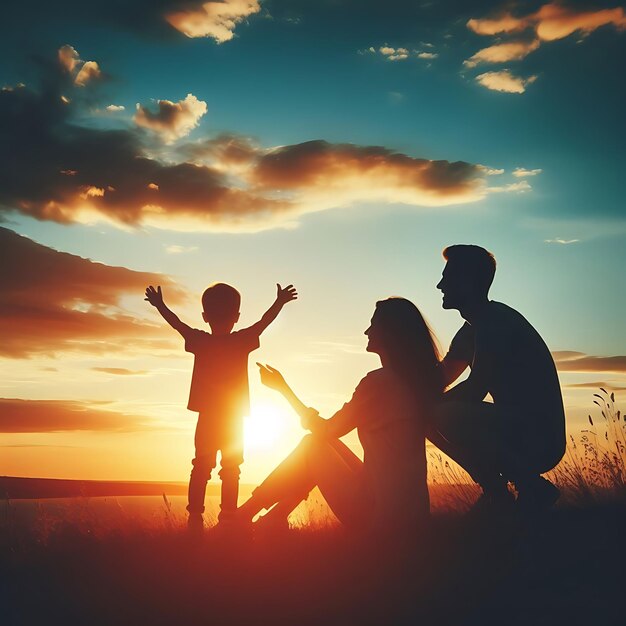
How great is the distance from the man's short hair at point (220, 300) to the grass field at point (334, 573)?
2.12 m

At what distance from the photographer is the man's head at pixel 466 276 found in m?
5.30

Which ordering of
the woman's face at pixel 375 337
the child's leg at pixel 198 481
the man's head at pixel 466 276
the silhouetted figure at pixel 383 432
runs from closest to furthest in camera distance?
the silhouetted figure at pixel 383 432, the woman's face at pixel 375 337, the man's head at pixel 466 276, the child's leg at pixel 198 481

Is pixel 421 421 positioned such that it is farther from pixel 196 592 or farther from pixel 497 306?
pixel 196 592

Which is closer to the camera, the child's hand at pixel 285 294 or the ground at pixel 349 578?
the ground at pixel 349 578

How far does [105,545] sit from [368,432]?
2.93 metres

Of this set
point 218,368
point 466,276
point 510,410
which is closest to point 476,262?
point 466,276

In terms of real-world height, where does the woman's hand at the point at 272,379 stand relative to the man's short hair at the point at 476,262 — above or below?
Answer: below

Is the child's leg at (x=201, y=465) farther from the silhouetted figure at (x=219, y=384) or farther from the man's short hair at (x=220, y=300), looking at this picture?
the man's short hair at (x=220, y=300)

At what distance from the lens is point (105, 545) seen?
6.14 metres

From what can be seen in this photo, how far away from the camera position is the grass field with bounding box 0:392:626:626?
162 inches

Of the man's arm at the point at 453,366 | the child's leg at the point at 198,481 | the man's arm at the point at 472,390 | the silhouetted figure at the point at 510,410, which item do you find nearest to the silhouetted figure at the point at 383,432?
the man's arm at the point at 472,390

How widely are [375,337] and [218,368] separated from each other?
225cm

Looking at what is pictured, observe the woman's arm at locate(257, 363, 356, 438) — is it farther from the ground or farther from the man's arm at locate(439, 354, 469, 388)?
the man's arm at locate(439, 354, 469, 388)

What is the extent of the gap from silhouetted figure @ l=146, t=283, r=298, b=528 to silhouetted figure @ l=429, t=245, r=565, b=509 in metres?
2.32
